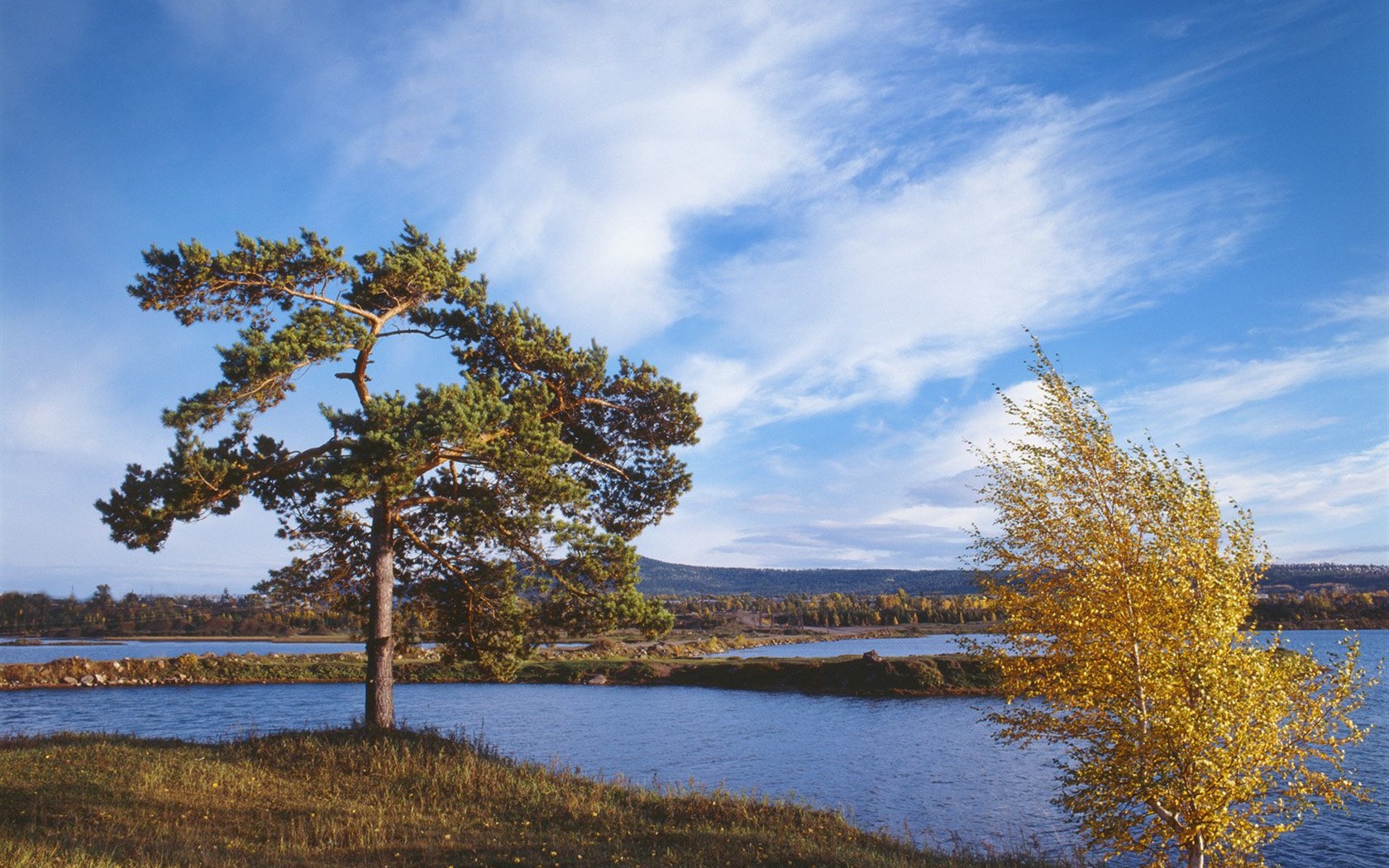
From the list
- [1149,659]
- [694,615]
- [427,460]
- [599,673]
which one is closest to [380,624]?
[427,460]

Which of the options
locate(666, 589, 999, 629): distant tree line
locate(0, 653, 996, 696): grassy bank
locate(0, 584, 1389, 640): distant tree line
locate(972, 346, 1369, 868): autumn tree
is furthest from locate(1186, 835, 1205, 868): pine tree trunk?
locate(666, 589, 999, 629): distant tree line

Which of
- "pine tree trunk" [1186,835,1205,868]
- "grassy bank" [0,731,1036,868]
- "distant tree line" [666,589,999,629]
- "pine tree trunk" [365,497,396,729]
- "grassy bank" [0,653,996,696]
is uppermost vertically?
"pine tree trunk" [365,497,396,729]

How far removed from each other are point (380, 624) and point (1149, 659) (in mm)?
17392

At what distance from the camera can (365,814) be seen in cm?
1328

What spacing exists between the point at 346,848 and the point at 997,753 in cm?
2781

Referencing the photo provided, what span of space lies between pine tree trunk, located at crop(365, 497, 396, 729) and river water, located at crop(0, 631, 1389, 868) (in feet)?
7.44

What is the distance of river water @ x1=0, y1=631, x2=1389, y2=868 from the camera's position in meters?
21.2

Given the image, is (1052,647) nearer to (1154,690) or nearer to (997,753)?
(1154,690)

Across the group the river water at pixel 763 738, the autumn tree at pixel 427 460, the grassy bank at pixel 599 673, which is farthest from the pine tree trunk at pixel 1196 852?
the grassy bank at pixel 599 673

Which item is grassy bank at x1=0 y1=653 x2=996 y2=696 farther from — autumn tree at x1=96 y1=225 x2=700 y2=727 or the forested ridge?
the forested ridge

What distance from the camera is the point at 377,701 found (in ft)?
65.7

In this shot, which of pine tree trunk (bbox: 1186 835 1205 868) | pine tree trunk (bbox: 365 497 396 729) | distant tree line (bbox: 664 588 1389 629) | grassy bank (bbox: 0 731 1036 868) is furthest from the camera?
distant tree line (bbox: 664 588 1389 629)

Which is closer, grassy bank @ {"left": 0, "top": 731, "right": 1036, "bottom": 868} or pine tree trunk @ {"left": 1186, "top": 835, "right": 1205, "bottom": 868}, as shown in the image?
grassy bank @ {"left": 0, "top": 731, "right": 1036, "bottom": 868}

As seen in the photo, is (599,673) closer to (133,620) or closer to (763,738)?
(763,738)
